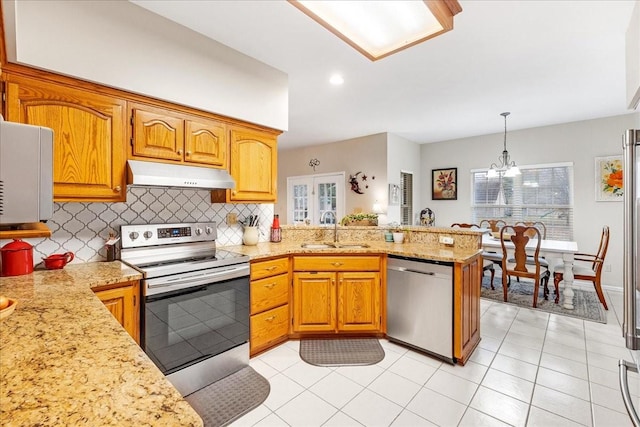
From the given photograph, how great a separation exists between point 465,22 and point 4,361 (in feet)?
10.0

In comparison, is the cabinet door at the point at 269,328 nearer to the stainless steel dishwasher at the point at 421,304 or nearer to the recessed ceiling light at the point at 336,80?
the stainless steel dishwasher at the point at 421,304

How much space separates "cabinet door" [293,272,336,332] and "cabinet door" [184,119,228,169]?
1.27 m

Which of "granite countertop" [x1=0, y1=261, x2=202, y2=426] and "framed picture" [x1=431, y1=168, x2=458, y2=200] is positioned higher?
"framed picture" [x1=431, y1=168, x2=458, y2=200]

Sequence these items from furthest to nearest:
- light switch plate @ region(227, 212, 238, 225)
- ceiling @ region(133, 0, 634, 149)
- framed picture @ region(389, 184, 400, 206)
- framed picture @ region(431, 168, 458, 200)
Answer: framed picture @ region(431, 168, 458, 200)
framed picture @ region(389, 184, 400, 206)
light switch plate @ region(227, 212, 238, 225)
ceiling @ region(133, 0, 634, 149)

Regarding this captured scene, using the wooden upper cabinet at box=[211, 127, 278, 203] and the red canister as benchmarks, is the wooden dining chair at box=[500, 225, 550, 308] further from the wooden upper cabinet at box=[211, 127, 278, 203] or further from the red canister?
the red canister

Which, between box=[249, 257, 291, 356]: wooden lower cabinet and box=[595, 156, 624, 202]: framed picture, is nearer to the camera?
box=[249, 257, 291, 356]: wooden lower cabinet

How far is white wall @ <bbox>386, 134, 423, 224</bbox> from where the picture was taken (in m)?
5.60

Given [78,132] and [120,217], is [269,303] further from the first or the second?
[78,132]

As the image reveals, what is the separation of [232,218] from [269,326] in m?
1.10

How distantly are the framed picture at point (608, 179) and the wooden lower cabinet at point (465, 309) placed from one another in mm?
3541

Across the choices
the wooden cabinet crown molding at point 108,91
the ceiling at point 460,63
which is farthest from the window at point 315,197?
the wooden cabinet crown molding at point 108,91

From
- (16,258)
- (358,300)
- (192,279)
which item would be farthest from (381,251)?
(16,258)

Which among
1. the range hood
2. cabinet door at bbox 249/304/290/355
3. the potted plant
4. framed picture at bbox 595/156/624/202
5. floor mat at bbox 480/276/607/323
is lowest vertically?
floor mat at bbox 480/276/607/323

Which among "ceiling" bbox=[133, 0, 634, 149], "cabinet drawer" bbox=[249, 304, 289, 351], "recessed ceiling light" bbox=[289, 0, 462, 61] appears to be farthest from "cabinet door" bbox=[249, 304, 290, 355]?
"ceiling" bbox=[133, 0, 634, 149]
